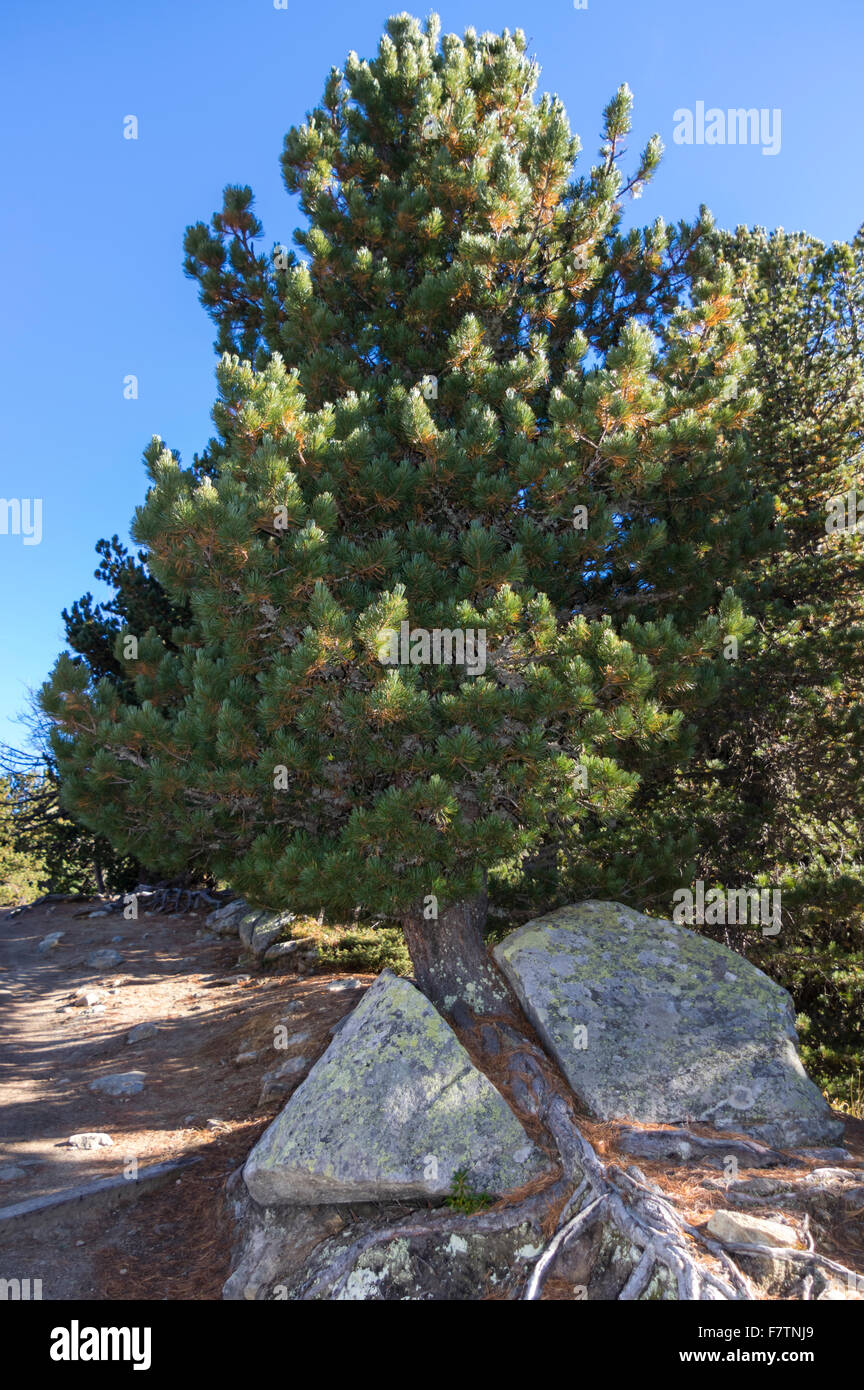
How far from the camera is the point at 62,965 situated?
1286 cm

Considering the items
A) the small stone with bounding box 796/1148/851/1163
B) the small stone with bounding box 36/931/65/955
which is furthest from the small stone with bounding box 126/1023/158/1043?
the small stone with bounding box 796/1148/851/1163

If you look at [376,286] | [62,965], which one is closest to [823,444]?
[376,286]

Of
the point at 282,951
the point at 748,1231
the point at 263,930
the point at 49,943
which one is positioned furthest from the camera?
the point at 49,943

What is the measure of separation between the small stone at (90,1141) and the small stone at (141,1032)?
283cm

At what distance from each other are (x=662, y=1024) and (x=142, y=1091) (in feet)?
16.9

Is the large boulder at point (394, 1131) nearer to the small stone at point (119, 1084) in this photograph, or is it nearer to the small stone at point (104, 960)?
the small stone at point (119, 1084)

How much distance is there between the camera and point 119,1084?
7664mm

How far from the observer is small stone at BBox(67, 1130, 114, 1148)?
248 inches

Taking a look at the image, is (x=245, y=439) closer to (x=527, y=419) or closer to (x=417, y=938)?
(x=527, y=419)

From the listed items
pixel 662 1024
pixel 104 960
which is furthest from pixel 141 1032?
pixel 662 1024

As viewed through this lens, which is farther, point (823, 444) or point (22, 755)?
point (22, 755)

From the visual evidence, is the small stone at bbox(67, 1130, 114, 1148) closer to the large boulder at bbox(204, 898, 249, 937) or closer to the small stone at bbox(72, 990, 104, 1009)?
the small stone at bbox(72, 990, 104, 1009)

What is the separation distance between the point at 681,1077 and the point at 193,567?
5164 mm

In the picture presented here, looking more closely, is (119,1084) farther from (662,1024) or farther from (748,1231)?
(748,1231)
